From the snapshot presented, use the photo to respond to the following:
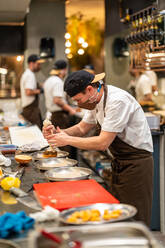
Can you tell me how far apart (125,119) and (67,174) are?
0.62 meters

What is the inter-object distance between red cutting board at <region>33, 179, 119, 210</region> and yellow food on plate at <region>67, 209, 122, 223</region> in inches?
7.5

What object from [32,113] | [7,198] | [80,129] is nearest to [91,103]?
[80,129]

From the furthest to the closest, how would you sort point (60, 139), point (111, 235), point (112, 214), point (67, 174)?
point (60, 139)
point (67, 174)
point (112, 214)
point (111, 235)

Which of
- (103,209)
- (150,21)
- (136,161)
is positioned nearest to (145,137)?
(136,161)

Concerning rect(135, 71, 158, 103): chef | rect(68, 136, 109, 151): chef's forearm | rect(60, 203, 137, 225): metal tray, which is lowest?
rect(60, 203, 137, 225): metal tray

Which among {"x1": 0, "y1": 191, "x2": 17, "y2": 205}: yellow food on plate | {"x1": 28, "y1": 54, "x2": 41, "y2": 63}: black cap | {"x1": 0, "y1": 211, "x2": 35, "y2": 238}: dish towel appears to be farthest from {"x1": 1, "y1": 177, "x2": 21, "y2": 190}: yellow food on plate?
{"x1": 28, "y1": 54, "x2": 41, "y2": 63}: black cap

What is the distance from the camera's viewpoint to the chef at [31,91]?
758 cm

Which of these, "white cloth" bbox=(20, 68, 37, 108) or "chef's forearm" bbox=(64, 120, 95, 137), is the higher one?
"white cloth" bbox=(20, 68, 37, 108)

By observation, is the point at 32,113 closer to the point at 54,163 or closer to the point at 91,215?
the point at 54,163

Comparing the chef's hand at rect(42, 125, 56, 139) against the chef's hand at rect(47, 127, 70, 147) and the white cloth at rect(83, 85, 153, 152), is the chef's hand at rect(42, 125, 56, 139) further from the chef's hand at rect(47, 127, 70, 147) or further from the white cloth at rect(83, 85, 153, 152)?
the white cloth at rect(83, 85, 153, 152)

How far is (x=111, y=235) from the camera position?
143 centimetres

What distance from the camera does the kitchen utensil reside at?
2069mm

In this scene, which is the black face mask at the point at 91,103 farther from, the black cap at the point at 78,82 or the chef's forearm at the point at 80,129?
the chef's forearm at the point at 80,129

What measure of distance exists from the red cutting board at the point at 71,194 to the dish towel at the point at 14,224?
0.25 meters
